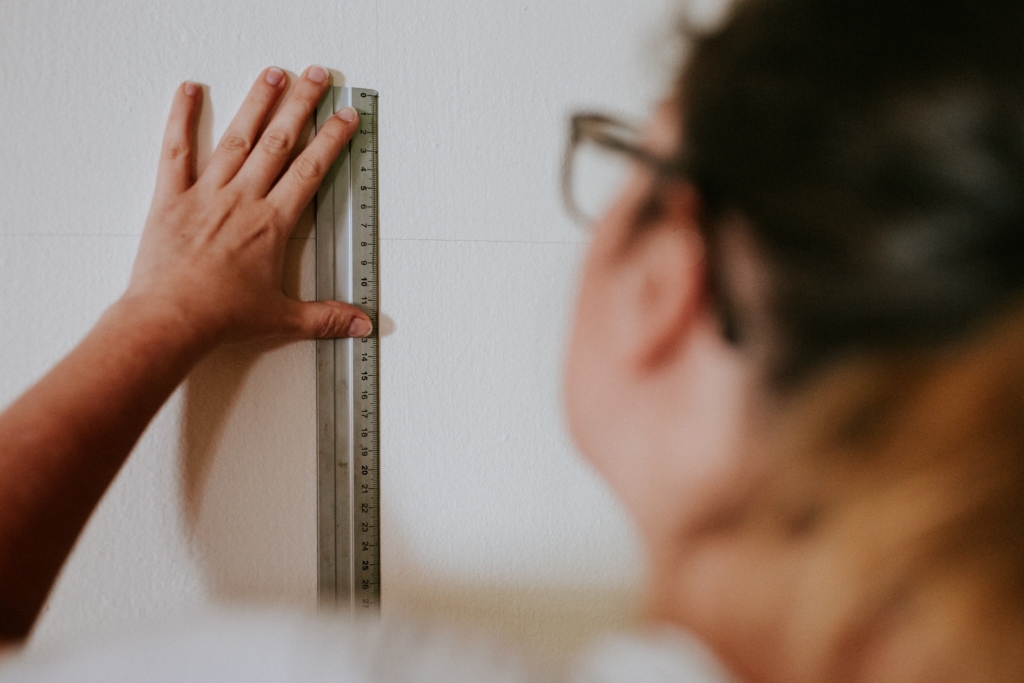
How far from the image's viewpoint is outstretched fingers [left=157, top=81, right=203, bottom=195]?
640 millimetres

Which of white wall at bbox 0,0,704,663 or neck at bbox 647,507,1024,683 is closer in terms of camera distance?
neck at bbox 647,507,1024,683

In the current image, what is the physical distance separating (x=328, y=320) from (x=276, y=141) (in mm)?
197

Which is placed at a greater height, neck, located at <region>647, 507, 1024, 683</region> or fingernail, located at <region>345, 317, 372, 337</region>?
fingernail, located at <region>345, 317, 372, 337</region>

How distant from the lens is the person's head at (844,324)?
43cm

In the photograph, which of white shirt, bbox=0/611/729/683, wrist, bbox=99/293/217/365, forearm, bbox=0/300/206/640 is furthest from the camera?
wrist, bbox=99/293/217/365

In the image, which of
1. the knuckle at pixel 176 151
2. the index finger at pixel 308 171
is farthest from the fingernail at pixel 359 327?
the knuckle at pixel 176 151

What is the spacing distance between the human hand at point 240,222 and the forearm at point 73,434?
3cm

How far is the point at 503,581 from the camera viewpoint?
68 cm

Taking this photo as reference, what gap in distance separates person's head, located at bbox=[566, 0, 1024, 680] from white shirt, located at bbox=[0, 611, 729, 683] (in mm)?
199

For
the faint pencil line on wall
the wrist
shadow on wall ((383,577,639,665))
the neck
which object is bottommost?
shadow on wall ((383,577,639,665))

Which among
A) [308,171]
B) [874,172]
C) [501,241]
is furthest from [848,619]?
[308,171]

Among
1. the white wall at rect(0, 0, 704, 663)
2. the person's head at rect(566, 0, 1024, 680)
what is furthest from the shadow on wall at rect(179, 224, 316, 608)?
the person's head at rect(566, 0, 1024, 680)

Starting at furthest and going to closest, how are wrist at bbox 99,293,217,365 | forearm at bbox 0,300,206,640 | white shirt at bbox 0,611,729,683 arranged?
wrist at bbox 99,293,217,365 < forearm at bbox 0,300,206,640 < white shirt at bbox 0,611,729,683

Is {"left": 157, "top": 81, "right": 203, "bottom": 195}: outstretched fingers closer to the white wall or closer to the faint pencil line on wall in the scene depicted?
the white wall
